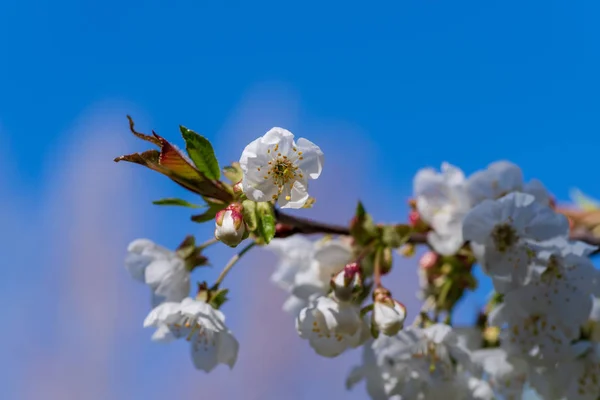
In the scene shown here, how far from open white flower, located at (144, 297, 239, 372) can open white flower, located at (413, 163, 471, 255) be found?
1.75ft

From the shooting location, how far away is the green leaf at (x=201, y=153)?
1.09 m

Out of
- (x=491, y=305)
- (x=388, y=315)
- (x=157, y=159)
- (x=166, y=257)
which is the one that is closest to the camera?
(x=157, y=159)

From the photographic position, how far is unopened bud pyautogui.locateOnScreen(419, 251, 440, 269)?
172cm

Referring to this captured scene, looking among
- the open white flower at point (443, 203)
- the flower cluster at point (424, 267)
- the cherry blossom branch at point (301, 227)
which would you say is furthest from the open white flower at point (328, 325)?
the open white flower at point (443, 203)

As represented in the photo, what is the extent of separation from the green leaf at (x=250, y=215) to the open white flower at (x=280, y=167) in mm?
23

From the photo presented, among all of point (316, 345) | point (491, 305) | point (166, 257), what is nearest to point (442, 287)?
point (491, 305)

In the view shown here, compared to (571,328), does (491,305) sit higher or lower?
higher

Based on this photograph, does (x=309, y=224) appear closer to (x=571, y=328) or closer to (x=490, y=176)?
(x=490, y=176)

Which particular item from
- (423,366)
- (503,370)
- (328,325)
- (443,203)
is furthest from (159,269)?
(503,370)

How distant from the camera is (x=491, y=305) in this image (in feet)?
5.56

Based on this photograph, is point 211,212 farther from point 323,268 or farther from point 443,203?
point 443,203

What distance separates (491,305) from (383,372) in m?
0.35

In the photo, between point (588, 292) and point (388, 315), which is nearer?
point (388, 315)

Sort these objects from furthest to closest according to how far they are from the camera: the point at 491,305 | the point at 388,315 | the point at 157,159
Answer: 1. the point at 491,305
2. the point at 388,315
3. the point at 157,159
